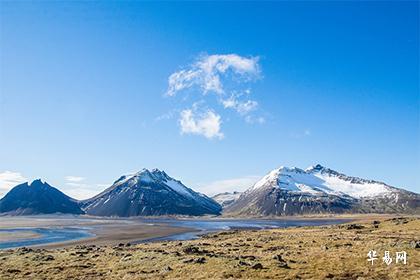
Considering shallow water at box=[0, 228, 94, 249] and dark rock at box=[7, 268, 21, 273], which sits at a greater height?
dark rock at box=[7, 268, 21, 273]

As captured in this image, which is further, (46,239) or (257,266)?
(46,239)

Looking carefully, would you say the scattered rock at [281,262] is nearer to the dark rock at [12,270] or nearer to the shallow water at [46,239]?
the dark rock at [12,270]

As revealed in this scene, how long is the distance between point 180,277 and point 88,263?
16290mm

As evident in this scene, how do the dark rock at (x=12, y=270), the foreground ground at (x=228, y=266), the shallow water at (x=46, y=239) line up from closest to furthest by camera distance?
the foreground ground at (x=228, y=266), the dark rock at (x=12, y=270), the shallow water at (x=46, y=239)

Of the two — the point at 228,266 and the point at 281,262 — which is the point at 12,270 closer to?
the point at 228,266

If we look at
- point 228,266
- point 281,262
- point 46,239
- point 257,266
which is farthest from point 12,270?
point 46,239

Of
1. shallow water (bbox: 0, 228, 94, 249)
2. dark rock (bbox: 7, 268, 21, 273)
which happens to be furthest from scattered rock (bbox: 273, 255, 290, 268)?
shallow water (bbox: 0, 228, 94, 249)

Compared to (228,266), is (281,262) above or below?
above

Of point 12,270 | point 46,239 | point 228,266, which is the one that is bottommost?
point 46,239

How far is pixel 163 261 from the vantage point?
4319cm

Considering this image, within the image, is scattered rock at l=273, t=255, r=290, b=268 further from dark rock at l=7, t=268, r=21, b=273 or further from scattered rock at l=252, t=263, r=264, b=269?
dark rock at l=7, t=268, r=21, b=273

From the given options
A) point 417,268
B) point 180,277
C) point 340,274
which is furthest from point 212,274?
point 417,268

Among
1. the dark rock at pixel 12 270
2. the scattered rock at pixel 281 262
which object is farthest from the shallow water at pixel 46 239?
the scattered rock at pixel 281 262

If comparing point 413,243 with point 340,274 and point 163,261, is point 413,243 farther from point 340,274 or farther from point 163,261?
point 163,261
